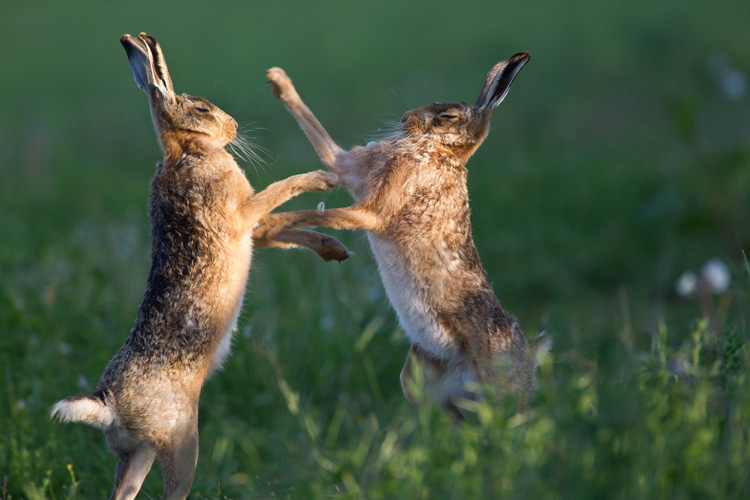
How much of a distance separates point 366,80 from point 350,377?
9452 mm

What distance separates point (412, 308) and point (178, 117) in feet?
5.17

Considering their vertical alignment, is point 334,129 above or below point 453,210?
below

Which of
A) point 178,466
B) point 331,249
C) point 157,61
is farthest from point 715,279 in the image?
point 157,61

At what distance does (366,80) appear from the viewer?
1459 cm

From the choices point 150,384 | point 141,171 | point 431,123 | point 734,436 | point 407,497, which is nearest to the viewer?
point 407,497

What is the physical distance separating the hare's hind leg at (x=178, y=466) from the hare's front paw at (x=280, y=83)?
183 cm

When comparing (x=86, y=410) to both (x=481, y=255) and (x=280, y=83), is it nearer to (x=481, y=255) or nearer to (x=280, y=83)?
(x=280, y=83)

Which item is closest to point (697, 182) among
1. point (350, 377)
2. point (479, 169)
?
point (479, 169)

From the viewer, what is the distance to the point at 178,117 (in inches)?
179

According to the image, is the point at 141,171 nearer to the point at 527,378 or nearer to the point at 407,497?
the point at 527,378

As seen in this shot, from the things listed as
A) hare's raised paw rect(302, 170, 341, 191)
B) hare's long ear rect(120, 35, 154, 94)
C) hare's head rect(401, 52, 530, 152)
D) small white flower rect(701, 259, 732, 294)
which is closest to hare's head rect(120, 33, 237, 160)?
hare's long ear rect(120, 35, 154, 94)

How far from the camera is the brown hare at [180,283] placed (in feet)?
13.6

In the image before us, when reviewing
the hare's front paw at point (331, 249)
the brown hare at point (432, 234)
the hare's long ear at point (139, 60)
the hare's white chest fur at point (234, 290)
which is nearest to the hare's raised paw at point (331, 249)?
the hare's front paw at point (331, 249)

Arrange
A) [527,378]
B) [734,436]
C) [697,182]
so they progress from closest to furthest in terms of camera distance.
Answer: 1. [734,436]
2. [527,378]
3. [697,182]
